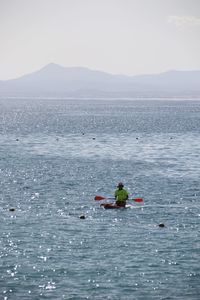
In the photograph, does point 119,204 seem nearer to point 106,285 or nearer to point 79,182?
point 79,182

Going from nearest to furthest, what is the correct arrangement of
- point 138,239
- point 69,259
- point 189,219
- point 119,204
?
point 69,259 → point 138,239 → point 189,219 → point 119,204

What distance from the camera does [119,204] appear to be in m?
58.3

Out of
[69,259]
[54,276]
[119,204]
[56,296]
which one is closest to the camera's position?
[56,296]

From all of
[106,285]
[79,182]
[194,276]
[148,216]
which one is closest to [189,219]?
[148,216]

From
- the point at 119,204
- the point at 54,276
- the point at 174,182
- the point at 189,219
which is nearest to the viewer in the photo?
the point at 54,276

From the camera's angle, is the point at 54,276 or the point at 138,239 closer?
the point at 54,276

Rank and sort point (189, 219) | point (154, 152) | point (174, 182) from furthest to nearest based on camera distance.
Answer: point (154, 152) → point (174, 182) → point (189, 219)

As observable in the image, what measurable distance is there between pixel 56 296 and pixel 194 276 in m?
9.48

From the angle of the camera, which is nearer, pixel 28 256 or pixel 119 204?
pixel 28 256

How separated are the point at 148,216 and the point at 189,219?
384 centimetres

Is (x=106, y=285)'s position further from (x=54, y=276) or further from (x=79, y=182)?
(x=79, y=182)

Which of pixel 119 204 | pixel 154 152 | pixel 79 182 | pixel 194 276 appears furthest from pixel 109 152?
pixel 194 276

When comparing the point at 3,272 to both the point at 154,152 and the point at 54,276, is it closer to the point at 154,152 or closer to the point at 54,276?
the point at 54,276

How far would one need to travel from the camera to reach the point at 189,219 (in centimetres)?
5288
